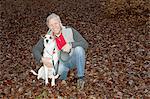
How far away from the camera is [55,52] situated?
6.66m

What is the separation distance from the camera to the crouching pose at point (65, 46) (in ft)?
21.1

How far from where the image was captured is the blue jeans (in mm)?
6754

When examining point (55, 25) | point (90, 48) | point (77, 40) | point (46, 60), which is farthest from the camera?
point (90, 48)

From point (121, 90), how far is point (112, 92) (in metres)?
0.22

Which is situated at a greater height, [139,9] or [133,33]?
[139,9]

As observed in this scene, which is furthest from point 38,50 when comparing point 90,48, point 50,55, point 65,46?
point 90,48

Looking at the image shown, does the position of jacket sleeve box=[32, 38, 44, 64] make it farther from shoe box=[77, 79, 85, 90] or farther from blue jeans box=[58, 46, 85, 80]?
shoe box=[77, 79, 85, 90]

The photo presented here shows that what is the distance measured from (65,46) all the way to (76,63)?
50cm

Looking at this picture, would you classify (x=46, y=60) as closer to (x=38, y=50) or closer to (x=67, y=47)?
(x=38, y=50)

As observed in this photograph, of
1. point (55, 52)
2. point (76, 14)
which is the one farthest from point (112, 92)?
point (76, 14)

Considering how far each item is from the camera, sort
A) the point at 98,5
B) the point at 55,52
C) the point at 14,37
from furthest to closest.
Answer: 1. the point at 98,5
2. the point at 14,37
3. the point at 55,52

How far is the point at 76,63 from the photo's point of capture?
694 centimetres

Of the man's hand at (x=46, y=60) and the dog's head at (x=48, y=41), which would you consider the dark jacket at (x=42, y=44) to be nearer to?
the man's hand at (x=46, y=60)

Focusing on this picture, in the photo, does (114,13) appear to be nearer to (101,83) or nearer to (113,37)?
(113,37)
